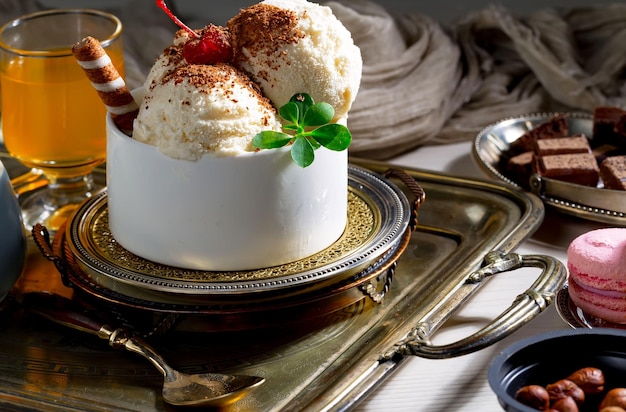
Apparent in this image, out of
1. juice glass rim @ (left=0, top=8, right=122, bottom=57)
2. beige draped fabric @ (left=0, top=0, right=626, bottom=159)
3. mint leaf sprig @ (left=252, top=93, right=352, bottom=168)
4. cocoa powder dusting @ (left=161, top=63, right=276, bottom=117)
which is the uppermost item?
cocoa powder dusting @ (left=161, top=63, right=276, bottom=117)

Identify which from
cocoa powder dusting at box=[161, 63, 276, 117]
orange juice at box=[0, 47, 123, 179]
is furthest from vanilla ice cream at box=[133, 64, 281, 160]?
orange juice at box=[0, 47, 123, 179]

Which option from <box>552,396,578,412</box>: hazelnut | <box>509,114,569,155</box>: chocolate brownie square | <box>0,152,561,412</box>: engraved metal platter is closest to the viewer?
<box>552,396,578,412</box>: hazelnut

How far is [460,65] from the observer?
207 centimetres

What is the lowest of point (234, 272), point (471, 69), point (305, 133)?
point (471, 69)

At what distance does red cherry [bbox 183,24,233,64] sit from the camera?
3.84ft

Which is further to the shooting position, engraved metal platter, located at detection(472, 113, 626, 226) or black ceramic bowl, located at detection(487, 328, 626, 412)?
engraved metal platter, located at detection(472, 113, 626, 226)

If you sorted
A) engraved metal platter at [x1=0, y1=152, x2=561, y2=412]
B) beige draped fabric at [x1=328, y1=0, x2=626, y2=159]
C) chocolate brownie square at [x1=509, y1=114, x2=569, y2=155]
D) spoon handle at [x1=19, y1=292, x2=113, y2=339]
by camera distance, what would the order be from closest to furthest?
engraved metal platter at [x1=0, y1=152, x2=561, y2=412]
spoon handle at [x1=19, y1=292, x2=113, y2=339]
chocolate brownie square at [x1=509, y1=114, x2=569, y2=155]
beige draped fabric at [x1=328, y1=0, x2=626, y2=159]

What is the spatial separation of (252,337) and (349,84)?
322 millimetres

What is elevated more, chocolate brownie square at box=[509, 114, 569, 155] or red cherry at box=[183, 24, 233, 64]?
red cherry at box=[183, 24, 233, 64]

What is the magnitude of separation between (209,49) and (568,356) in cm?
53

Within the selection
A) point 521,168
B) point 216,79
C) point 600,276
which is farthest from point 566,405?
point 521,168

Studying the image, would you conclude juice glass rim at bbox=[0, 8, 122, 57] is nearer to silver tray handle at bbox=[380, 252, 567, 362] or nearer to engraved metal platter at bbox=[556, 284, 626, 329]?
silver tray handle at bbox=[380, 252, 567, 362]

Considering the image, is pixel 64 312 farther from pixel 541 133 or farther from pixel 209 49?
pixel 541 133

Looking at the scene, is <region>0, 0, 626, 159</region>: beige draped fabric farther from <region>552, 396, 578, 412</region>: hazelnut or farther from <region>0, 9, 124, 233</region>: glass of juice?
<region>552, 396, 578, 412</region>: hazelnut
